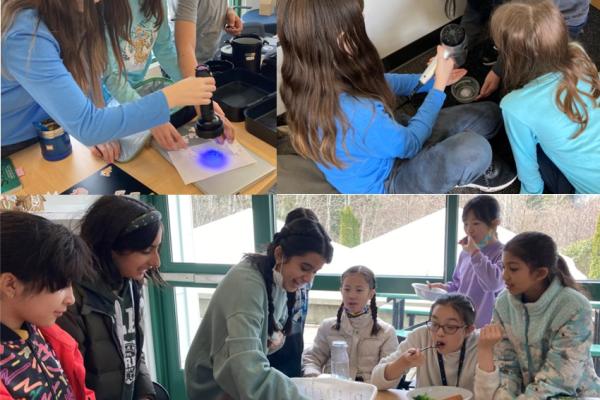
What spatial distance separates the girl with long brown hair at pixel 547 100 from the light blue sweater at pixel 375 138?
16 centimetres

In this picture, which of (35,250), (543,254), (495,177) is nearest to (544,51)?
(495,177)

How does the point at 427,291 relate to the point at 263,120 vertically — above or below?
below

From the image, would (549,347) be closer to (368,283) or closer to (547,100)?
(368,283)

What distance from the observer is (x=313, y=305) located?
1.45 metres

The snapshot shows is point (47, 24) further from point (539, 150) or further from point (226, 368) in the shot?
point (539, 150)

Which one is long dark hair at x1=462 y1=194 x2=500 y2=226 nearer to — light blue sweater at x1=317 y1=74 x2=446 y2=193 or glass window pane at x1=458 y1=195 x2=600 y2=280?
glass window pane at x1=458 y1=195 x2=600 y2=280

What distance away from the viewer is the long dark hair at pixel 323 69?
3.34 feet

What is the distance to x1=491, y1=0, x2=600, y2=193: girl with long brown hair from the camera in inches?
41.9

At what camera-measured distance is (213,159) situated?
1004 millimetres

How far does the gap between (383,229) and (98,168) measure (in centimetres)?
67

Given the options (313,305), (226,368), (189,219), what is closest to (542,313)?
(313,305)

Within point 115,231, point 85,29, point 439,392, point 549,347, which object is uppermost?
point 85,29

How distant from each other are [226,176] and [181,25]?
10.2 inches

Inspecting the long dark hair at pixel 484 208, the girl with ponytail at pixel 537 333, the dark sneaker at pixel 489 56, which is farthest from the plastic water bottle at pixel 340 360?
the dark sneaker at pixel 489 56
